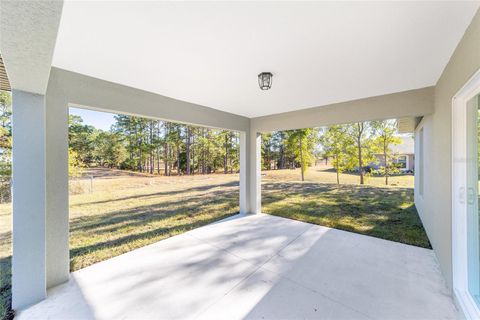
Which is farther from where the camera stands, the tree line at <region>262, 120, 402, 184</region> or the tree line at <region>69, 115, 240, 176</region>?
the tree line at <region>69, 115, 240, 176</region>

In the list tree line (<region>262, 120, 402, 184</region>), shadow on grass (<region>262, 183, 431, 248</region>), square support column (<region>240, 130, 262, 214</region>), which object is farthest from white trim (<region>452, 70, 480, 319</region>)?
tree line (<region>262, 120, 402, 184</region>)

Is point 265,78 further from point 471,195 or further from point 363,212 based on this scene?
point 363,212

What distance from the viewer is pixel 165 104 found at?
133 inches

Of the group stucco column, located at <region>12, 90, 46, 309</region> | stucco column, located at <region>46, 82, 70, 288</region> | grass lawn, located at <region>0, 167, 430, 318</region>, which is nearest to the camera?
stucco column, located at <region>12, 90, 46, 309</region>

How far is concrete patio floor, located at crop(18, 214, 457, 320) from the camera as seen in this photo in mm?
1909

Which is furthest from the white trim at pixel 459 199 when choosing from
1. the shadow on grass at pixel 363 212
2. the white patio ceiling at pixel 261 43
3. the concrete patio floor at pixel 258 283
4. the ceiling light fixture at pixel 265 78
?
the ceiling light fixture at pixel 265 78

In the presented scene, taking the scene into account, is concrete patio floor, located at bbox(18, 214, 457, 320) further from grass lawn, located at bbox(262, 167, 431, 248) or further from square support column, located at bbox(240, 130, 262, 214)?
square support column, located at bbox(240, 130, 262, 214)

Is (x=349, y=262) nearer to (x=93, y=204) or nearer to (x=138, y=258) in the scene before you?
(x=138, y=258)

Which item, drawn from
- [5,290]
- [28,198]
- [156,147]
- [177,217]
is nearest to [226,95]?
[28,198]

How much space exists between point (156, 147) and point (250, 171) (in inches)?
522

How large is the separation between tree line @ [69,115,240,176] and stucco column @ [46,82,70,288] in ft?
40.7

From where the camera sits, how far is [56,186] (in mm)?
2320

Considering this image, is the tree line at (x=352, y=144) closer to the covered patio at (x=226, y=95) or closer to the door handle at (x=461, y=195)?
the covered patio at (x=226, y=95)

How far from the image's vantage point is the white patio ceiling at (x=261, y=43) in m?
1.44
